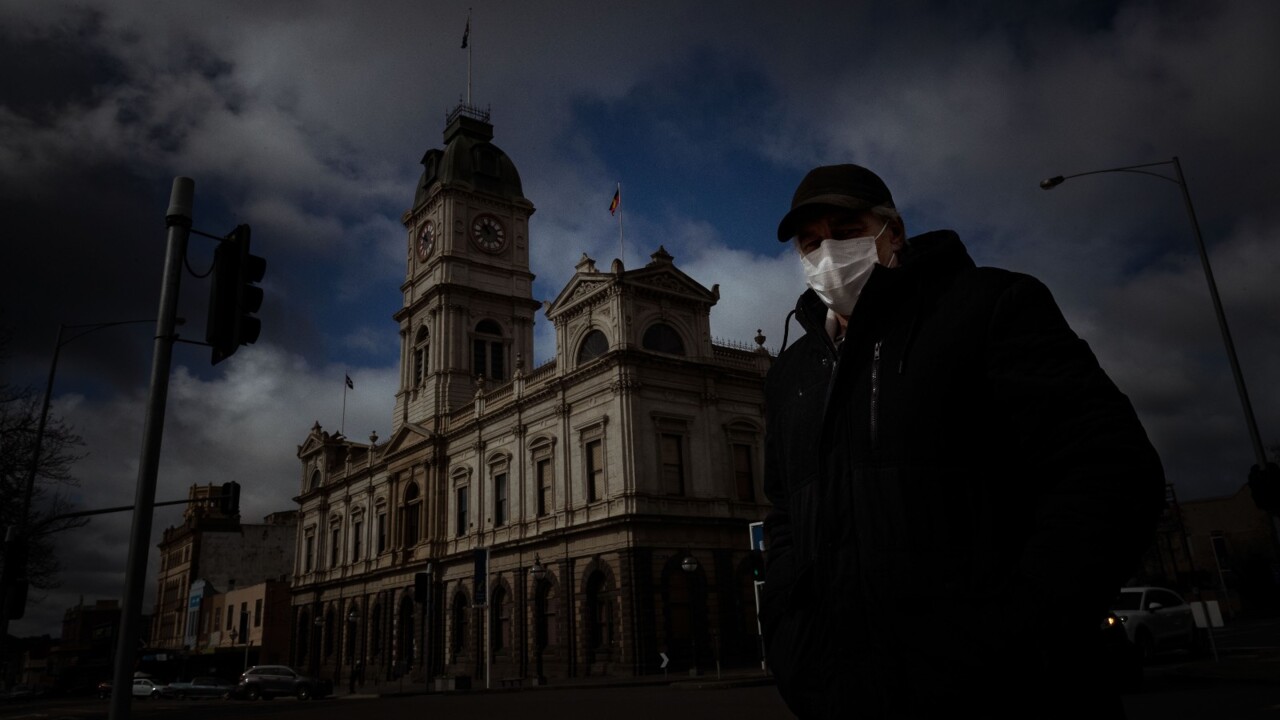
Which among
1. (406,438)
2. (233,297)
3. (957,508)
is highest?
(406,438)

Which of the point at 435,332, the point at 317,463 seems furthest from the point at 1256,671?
the point at 317,463

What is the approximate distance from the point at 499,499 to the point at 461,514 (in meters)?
4.00

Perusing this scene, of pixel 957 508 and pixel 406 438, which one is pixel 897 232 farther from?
pixel 406 438

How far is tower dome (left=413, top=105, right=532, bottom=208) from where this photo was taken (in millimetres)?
51969

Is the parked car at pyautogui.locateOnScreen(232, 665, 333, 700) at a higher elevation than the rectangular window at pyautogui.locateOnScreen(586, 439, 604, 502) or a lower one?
lower

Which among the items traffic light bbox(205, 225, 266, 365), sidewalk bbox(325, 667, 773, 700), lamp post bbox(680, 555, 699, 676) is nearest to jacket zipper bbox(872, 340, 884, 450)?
traffic light bbox(205, 225, 266, 365)

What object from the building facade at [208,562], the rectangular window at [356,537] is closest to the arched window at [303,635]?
the rectangular window at [356,537]

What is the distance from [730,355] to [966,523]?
118ft

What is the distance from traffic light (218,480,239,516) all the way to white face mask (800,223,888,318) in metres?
21.0

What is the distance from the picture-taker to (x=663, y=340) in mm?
35875

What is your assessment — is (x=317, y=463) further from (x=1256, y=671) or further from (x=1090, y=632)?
(x=1090, y=632)

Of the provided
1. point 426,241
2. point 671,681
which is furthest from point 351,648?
point 671,681

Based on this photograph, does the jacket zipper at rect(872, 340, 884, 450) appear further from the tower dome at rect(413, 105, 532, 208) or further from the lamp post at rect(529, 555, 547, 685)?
the tower dome at rect(413, 105, 532, 208)

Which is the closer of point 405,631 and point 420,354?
point 405,631
